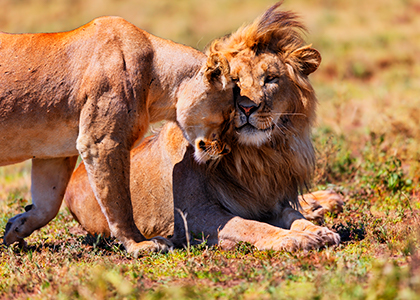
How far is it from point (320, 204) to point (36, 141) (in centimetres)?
263

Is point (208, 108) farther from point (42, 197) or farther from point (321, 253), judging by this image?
point (42, 197)

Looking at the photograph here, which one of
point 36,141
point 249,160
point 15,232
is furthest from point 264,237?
point 15,232

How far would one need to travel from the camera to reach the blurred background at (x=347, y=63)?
587 cm

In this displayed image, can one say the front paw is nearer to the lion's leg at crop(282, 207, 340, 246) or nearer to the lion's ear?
the lion's leg at crop(282, 207, 340, 246)

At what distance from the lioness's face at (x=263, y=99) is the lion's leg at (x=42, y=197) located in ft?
5.11

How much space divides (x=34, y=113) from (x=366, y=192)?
343cm

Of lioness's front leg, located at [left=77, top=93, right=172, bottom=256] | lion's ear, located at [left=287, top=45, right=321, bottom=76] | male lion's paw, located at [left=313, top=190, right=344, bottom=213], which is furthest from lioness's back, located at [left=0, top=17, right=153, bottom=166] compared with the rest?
male lion's paw, located at [left=313, top=190, right=344, bottom=213]

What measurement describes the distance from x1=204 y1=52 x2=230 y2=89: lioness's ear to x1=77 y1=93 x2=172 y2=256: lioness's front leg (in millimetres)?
638

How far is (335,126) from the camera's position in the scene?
833 cm

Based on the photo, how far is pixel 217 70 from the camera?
3.76m

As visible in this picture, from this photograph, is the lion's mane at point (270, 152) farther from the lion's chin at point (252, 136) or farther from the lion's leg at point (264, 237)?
the lion's leg at point (264, 237)

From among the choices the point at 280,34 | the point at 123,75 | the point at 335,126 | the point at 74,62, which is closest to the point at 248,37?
the point at 280,34

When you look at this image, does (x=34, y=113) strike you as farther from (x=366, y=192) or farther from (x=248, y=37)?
(x=366, y=192)

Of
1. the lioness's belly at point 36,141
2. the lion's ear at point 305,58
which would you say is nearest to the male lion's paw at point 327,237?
the lion's ear at point 305,58
